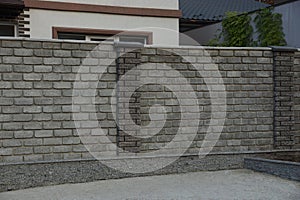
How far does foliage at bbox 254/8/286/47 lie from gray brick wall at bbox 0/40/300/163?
2350 mm

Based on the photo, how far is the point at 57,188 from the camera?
5906mm

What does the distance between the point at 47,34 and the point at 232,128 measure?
17.2 feet

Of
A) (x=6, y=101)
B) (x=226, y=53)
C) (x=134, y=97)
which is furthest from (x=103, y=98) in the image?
(x=226, y=53)

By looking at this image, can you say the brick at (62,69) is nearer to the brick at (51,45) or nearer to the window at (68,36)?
the brick at (51,45)

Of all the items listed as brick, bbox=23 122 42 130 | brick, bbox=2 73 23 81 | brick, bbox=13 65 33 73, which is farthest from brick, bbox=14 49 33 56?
brick, bbox=23 122 42 130

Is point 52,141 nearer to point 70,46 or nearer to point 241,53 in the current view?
point 70,46

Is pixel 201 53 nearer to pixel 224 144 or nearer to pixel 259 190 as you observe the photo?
pixel 224 144

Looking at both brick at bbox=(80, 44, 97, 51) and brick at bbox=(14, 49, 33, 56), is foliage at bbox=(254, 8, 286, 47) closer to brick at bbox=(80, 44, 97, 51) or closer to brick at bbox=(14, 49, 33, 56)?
brick at bbox=(80, 44, 97, 51)

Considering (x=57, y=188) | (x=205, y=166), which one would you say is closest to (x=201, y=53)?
(x=205, y=166)

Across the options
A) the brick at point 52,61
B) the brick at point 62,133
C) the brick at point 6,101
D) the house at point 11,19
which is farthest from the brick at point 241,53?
the house at point 11,19

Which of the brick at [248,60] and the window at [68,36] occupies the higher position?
the window at [68,36]

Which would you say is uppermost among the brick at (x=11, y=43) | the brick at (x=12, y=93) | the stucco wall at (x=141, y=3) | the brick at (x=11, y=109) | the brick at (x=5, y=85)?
the stucco wall at (x=141, y=3)

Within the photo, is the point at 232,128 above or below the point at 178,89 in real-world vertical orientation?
below

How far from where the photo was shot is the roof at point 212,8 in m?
14.2
